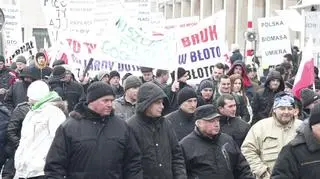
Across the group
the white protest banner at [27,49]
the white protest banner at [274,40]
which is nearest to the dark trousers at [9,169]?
the white protest banner at [274,40]

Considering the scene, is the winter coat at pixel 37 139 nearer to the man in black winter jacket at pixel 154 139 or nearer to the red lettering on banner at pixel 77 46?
the man in black winter jacket at pixel 154 139

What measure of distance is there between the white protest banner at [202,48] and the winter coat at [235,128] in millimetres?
4122

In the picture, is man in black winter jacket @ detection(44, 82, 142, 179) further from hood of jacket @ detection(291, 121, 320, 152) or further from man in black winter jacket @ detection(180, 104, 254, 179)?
hood of jacket @ detection(291, 121, 320, 152)

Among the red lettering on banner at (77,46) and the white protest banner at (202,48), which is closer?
the white protest banner at (202,48)

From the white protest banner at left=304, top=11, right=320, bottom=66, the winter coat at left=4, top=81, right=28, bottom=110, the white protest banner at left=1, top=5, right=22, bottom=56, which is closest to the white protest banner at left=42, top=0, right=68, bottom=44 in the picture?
the white protest banner at left=1, top=5, right=22, bottom=56

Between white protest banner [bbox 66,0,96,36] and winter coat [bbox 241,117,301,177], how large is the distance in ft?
37.5

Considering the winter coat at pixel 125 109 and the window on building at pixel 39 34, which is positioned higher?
the winter coat at pixel 125 109

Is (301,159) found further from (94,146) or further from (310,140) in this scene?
(94,146)

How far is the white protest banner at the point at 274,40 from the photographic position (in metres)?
18.7

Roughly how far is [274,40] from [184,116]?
943 cm

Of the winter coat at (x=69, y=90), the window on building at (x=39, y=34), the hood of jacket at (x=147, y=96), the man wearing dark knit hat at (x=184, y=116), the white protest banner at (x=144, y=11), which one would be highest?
the white protest banner at (x=144, y=11)

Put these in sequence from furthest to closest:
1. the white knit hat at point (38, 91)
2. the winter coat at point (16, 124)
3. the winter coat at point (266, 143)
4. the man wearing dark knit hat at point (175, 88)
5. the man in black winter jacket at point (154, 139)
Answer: the man wearing dark knit hat at point (175, 88) < the winter coat at point (16, 124) < the white knit hat at point (38, 91) < the winter coat at point (266, 143) < the man in black winter jacket at point (154, 139)

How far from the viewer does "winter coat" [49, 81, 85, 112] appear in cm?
1360

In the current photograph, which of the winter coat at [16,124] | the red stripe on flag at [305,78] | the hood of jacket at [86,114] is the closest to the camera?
the hood of jacket at [86,114]
